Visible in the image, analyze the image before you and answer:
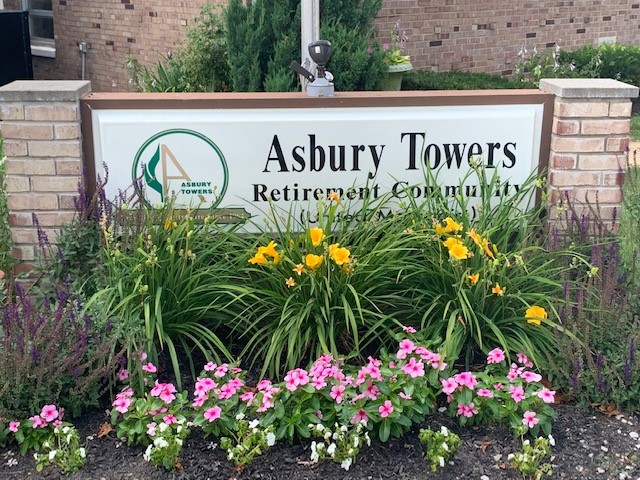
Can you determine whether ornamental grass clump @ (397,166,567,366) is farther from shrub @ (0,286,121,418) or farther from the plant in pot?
the plant in pot

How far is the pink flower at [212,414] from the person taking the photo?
2.92m

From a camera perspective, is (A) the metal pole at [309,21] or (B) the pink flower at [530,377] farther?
(A) the metal pole at [309,21]

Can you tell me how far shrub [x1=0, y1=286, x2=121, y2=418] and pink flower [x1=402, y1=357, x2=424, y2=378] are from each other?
1.10 metres

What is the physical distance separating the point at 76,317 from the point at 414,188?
1.91 m

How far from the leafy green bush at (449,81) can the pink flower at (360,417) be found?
646cm

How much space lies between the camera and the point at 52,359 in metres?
3.08

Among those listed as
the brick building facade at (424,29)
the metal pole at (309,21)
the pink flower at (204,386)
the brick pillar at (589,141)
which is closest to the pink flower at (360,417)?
the pink flower at (204,386)

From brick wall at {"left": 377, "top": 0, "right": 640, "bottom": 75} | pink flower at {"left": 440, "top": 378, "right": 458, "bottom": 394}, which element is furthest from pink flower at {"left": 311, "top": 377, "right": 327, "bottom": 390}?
brick wall at {"left": 377, "top": 0, "right": 640, "bottom": 75}

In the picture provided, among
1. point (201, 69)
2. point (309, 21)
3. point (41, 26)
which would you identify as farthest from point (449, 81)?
point (41, 26)

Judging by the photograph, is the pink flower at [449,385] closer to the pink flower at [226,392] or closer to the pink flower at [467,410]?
the pink flower at [467,410]

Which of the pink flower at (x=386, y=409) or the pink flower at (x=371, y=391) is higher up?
the pink flower at (x=371, y=391)

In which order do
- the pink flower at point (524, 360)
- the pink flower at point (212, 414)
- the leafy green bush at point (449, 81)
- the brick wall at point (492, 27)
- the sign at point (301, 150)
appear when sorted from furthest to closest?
the brick wall at point (492, 27) → the leafy green bush at point (449, 81) → the sign at point (301, 150) → the pink flower at point (524, 360) → the pink flower at point (212, 414)

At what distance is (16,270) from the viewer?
421 cm

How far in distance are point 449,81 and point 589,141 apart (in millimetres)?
4981
